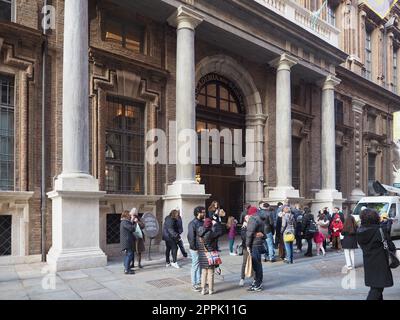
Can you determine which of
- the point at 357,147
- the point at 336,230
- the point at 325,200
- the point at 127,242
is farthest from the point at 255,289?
the point at 357,147

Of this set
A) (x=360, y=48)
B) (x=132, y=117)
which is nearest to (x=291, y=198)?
(x=132, y=117)

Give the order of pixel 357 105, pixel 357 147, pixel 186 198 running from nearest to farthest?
pixel 186 198
pixel 357 147
pixel 357 105

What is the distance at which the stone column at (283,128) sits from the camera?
56.1 ft

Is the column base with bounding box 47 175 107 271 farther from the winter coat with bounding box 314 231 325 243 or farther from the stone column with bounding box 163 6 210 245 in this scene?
the winter coat with bounding box 314 231 325 243

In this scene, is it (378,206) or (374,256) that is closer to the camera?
(374,256)

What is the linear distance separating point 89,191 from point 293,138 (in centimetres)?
1191

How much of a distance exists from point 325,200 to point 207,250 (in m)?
13.1

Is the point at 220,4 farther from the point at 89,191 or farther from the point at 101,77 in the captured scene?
the point at 89,191

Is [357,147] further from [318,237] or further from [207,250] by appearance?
[207,250]

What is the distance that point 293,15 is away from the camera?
17.6m

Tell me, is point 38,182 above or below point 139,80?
below

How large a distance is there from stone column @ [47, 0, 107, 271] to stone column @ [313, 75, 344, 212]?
1238 cm

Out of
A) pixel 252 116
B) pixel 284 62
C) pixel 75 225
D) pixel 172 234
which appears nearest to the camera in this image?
pixel 75 225

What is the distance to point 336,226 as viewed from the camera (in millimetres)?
13844
